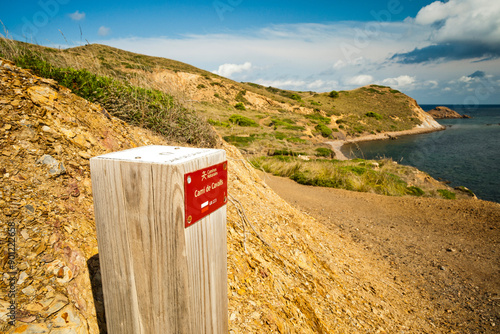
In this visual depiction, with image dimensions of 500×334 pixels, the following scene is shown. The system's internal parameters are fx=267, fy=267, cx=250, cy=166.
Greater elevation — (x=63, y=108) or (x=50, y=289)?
(x=63, y=108)

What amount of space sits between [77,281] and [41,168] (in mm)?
1094

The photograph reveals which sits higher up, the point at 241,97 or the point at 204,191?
the point at 241,97

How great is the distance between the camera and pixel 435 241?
6.43 m

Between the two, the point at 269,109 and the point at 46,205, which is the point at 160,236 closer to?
the point at 46,205

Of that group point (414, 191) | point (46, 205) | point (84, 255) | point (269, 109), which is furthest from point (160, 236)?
point (269, 109)

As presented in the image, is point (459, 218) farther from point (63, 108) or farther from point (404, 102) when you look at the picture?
point (404, 102)

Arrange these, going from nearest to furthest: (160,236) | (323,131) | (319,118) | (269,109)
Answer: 1. (160,236)
2. (323,131)
3. (319,118)
4. (269,109)

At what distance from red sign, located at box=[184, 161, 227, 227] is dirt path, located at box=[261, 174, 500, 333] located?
14.6 ft

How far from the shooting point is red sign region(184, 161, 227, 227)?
1.13 meters

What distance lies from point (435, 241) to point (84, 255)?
7.32 m

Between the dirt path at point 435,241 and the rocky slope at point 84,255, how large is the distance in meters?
0.55

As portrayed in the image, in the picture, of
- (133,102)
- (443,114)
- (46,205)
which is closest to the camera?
(46,205)

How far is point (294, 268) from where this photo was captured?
3375mm

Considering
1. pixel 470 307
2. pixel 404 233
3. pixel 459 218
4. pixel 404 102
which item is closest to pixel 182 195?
pixel 470 307
